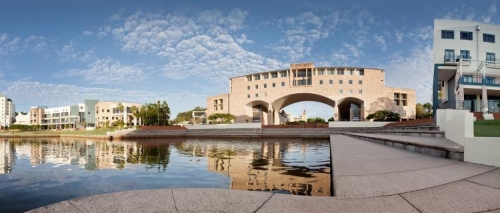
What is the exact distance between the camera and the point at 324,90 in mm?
69062

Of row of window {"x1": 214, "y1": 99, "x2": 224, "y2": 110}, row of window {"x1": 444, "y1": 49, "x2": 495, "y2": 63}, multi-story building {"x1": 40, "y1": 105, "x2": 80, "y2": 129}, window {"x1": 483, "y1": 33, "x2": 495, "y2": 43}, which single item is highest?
window {"x1": 483, "y1": 33, "x2": 495, "y2": 43}

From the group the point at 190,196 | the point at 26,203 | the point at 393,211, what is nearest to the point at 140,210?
the point at 190,196

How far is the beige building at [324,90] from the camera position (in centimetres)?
6762

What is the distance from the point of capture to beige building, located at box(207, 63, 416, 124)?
222ft

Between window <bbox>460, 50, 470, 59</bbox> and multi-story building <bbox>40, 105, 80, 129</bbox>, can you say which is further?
multi-story building <bbox>40, 105, 80, 129</bbox>

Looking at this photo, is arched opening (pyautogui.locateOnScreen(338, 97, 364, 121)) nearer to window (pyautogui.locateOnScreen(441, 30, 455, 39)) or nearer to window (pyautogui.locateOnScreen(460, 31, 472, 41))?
window (pyautogui.locateOnScreen(460, 31, 472, 41))

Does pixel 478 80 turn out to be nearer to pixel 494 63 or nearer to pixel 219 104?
pixel 494 63

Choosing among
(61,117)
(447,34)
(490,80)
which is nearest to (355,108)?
(490,80)

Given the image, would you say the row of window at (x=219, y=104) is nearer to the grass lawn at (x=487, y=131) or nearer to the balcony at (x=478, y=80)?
the balcony at (x=478, y=80)

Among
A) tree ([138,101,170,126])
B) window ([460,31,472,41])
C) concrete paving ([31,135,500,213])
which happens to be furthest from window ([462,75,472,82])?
tree ([138,101,170,126])

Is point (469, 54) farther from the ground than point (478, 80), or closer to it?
farther from the ground

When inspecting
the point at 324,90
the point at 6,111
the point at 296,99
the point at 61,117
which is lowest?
the point at 61,117

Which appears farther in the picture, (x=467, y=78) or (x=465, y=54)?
(x=465, y=54)

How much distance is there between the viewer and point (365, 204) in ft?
11.1
